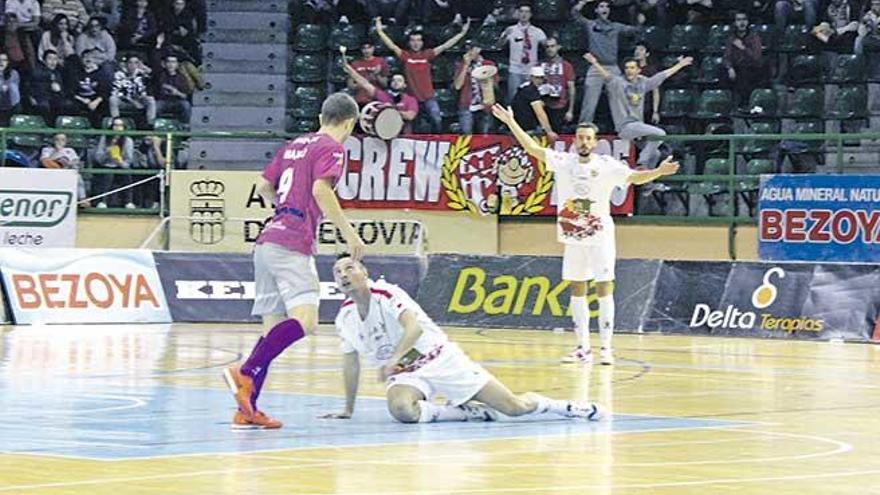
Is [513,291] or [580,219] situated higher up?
[580,219]

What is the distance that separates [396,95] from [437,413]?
718 inches

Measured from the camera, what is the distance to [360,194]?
3092 cm

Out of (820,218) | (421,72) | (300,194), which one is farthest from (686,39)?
(300,194)

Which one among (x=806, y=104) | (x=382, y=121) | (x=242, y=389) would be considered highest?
(x=806, y=104)

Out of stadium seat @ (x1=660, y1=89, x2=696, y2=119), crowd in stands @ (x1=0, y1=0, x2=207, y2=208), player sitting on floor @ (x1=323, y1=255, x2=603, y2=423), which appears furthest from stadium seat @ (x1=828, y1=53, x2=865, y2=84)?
player sitting on floor @ (x1=323, y1=255, x2=603, y2=423)

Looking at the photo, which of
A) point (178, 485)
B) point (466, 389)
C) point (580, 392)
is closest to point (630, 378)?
point (580, 392)

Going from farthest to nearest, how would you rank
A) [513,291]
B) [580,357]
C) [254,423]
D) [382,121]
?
[382,121] < [513,291] < [580,357] < [254,423]

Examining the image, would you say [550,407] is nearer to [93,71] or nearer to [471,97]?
[471,97]

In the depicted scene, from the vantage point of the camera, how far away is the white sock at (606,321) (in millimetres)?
21361

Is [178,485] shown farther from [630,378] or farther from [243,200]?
[243,200]

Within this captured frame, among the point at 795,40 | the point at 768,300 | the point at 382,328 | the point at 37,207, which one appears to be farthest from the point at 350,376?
the point at 795,40

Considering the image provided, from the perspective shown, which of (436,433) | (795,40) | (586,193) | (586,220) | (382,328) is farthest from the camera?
(795,40)

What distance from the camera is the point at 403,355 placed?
1344cm

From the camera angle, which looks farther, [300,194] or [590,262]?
[590,262]
